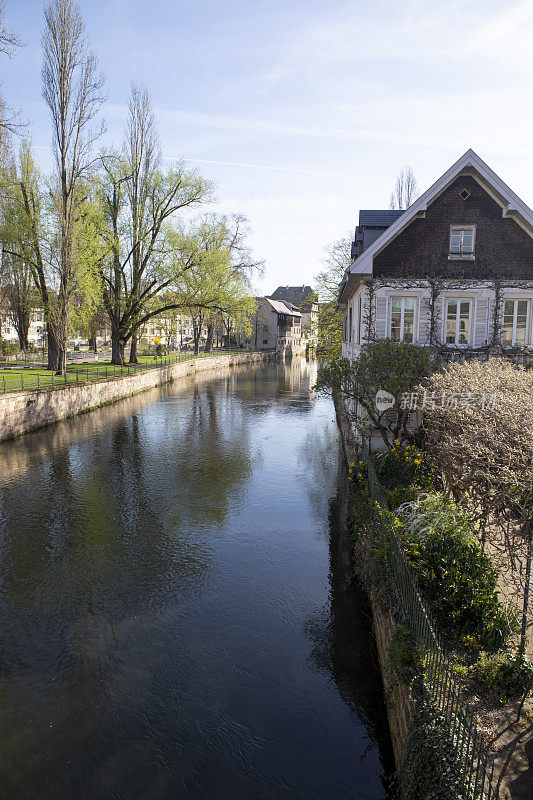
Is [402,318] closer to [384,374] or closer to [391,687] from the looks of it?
[384,374]

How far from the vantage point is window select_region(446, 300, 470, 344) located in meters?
19.2

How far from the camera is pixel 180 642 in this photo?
28.4 ft

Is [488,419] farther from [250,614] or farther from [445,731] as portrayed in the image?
[250,614]

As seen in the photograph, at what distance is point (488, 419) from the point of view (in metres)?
7.76

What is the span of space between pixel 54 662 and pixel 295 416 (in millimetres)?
22190

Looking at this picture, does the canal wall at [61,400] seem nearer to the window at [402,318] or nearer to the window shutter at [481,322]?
the window at [402,318]

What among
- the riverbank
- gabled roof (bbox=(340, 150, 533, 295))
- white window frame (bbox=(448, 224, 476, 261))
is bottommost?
the riverbank

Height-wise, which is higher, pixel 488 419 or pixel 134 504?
pixel 488 419

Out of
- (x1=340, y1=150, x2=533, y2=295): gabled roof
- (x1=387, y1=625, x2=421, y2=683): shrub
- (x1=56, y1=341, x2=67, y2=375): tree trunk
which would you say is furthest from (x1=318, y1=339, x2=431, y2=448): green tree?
(x1=56, y1=341, x2=67, y2=375): tree trunk

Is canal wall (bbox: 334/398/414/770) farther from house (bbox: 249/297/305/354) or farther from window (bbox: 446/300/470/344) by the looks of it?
house (bbox: 249/297/305/354)

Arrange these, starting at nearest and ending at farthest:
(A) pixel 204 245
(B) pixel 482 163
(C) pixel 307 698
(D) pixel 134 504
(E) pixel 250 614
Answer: (C) pixel 307 698 < (E) pixel 250 614 < (D) pixel 134 504 < (B) pixel 482 163 < (A) pixel 204 245

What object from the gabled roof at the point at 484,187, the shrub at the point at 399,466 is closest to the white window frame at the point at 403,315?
the gabled roof at the point at 484,187

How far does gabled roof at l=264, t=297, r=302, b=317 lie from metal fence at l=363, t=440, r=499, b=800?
91.8 m

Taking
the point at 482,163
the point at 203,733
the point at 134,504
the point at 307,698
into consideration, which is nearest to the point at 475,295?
the point at 482,163
